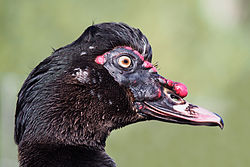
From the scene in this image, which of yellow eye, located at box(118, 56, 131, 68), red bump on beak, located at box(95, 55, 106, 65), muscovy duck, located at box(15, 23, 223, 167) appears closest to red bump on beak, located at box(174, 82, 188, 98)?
muscovy duck, located at box(15, 23, 223, 167)

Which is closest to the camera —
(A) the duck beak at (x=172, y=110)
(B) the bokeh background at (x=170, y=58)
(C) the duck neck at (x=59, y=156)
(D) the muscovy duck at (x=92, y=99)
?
(C) the duck neck at (x=59, y=156)

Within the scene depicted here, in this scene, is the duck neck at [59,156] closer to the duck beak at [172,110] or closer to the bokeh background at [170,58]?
the duck beak at [172,110]

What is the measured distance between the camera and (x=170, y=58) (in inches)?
583

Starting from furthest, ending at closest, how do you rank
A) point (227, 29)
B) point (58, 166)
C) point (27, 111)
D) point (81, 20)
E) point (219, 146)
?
1. point (227, 29)
2. point (81, 20)
3. point (219, 146)
4. point (27, 111)
5. point (58, 166)

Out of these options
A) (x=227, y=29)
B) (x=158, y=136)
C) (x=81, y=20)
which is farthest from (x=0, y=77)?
(x=227, y=29)

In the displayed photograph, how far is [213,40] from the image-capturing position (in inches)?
659

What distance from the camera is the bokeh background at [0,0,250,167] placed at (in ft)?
30.4

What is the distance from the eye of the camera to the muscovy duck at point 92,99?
2906 mm

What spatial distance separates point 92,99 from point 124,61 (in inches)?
12.5

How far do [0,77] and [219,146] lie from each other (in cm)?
437

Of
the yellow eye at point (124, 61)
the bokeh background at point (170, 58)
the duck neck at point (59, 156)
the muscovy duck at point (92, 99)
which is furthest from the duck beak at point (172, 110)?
the bokeh background at point (170, 58)

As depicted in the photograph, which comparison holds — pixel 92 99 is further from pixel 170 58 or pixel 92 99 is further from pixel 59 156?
pixel 170 58

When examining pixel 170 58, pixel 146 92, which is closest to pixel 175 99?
pixel 146 92

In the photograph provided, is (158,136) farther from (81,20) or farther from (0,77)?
(81,20)
